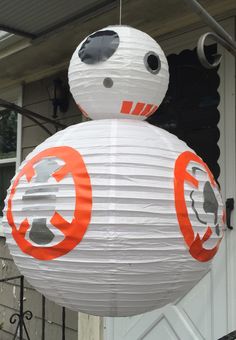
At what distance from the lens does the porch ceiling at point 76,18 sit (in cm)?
259

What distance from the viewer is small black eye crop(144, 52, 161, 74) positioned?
4.62 ft

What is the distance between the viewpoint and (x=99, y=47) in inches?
55.2

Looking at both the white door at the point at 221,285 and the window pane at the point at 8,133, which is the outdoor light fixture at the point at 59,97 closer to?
the window pane at the point at 8,133

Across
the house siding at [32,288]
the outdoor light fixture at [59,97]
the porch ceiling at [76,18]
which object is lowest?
the house siding at [32,288]

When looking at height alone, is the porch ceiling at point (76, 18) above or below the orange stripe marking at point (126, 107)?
above

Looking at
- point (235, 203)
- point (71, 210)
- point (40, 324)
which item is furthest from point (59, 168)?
point (40, 324)

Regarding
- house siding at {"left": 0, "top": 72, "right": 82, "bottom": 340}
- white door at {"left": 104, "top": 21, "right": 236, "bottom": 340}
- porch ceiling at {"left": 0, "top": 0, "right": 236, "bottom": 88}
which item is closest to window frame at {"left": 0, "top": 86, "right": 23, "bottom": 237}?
house siding at {"left": 0, "top": 72, "right": 82, "bottom": 340}

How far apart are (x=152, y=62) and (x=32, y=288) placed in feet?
10.3

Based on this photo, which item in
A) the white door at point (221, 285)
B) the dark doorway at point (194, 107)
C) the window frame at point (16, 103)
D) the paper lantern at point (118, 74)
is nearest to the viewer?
the paper lantern at point (118, 74)

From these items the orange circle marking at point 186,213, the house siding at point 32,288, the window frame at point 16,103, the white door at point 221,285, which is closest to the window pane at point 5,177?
the window frame at point 16,103

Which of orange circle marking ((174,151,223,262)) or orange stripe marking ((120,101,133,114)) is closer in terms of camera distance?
orange circle marking ((174,151,223,262))

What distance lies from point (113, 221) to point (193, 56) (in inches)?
79.2

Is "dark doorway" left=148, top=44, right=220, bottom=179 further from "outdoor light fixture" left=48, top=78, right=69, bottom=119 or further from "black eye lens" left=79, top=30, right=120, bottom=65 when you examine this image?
"black eye lens" left=79, top=30, right=120, bottom=65

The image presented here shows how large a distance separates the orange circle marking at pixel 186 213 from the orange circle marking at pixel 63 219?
0.86 ft
